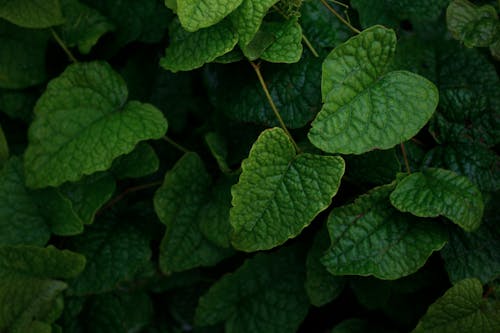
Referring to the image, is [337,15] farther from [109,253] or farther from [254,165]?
[109,253]

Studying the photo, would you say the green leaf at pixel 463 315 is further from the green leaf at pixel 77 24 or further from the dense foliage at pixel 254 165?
the green leaf at pixel 77 24

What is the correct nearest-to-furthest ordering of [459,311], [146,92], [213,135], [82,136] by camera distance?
[459,311], [82,136], [213,135], [146,92]

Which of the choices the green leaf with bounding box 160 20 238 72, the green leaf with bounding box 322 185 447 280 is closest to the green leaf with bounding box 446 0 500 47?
the green leaf with bounding box 322 185 447 280

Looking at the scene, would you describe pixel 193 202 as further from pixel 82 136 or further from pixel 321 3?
pixel 321 3

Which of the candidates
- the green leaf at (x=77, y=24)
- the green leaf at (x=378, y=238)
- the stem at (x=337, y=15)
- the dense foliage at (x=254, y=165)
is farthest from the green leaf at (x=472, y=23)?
the green leaf at (x=77, y=24)

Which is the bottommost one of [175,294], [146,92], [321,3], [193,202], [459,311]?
[175,294]

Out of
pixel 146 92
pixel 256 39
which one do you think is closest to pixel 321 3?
pixel 256 39
